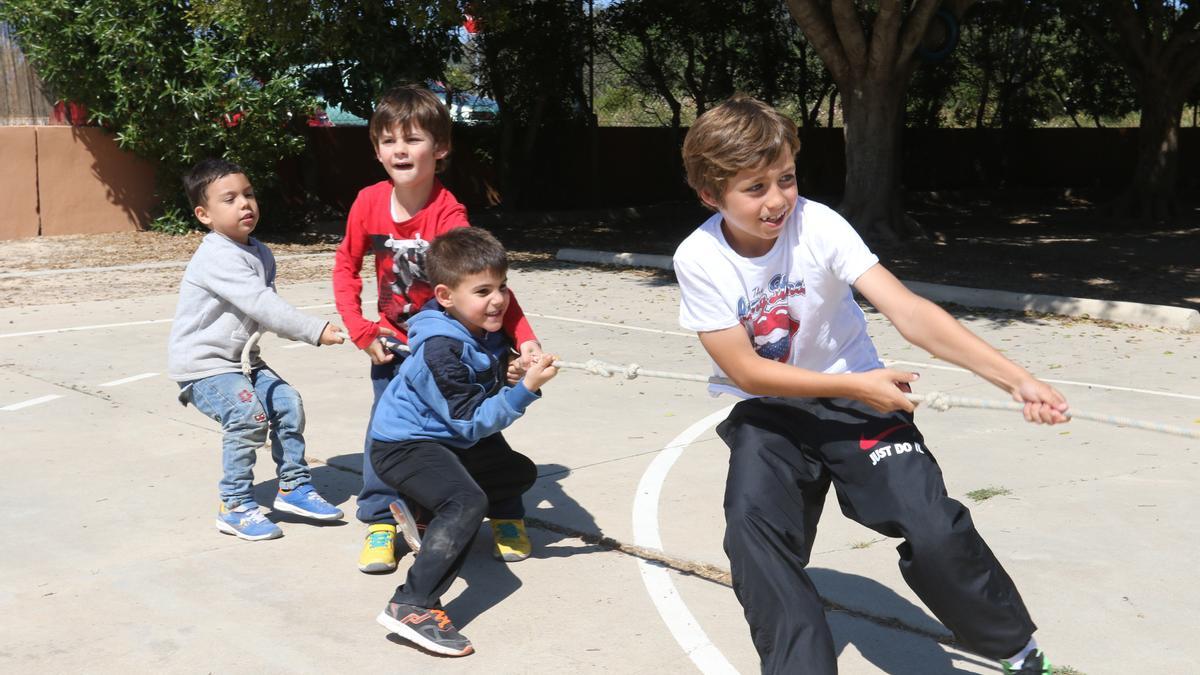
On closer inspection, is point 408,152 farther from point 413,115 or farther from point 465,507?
point 465,507

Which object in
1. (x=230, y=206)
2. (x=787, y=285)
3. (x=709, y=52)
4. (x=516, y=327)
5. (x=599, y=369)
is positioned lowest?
(x=599, y=369)

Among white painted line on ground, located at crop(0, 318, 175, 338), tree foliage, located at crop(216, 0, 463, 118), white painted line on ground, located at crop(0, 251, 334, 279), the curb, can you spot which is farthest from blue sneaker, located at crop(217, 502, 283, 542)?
tree foliage, located at crop(216, 0, 463, 118)

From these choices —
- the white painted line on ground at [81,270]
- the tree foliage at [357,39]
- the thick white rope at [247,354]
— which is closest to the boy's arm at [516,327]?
the thick white rope at [247,354]

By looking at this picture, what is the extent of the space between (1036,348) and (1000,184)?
960 inches

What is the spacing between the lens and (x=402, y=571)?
469cm

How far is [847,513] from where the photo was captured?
3492mm

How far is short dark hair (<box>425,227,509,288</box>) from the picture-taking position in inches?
169

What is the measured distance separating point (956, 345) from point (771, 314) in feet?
1.68

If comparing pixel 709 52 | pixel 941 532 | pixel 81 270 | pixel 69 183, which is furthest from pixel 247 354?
pixel 709 52

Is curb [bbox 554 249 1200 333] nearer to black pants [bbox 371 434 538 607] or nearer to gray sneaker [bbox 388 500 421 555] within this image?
black pants [bbox 371 434 538 607]

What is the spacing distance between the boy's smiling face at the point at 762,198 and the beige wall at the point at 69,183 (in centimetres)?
1660

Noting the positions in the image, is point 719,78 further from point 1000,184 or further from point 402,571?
point 402,571

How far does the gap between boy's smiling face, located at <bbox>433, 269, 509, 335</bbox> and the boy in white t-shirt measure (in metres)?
0.98

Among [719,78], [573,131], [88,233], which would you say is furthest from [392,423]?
[719,78]
